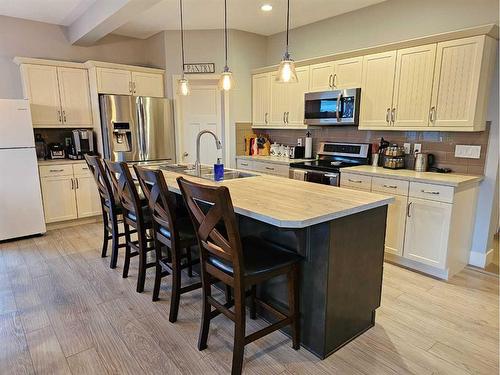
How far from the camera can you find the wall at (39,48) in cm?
427

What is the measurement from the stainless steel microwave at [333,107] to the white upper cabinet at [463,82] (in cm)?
86

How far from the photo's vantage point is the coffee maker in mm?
4578

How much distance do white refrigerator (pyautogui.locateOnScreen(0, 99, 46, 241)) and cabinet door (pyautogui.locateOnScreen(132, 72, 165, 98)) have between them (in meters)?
1.44

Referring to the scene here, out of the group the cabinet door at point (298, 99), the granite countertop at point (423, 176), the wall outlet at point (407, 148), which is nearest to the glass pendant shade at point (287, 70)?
the granite countertop at point (423, 176)

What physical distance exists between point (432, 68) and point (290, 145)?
228 centimetres

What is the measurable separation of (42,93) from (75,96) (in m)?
0.39

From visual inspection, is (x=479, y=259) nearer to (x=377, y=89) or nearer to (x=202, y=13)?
(x=377, y=89)

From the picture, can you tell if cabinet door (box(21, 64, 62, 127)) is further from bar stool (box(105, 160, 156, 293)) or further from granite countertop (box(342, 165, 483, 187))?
granite countertop (box(342, 165, 483, 187))

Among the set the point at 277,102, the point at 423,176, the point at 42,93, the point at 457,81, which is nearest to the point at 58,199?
the point at 42,93

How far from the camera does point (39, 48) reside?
4461 millimetres

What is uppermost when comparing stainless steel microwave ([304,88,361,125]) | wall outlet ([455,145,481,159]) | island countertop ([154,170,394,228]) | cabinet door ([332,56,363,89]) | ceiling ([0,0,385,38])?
ceiling ([0,0,385,38])

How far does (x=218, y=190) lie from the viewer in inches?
60.4

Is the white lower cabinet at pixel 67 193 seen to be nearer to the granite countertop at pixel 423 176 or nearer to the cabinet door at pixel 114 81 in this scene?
the cabinet door at pixel 114 81

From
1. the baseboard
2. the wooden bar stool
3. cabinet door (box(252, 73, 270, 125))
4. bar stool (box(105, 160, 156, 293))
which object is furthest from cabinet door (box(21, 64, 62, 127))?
the baseboard
